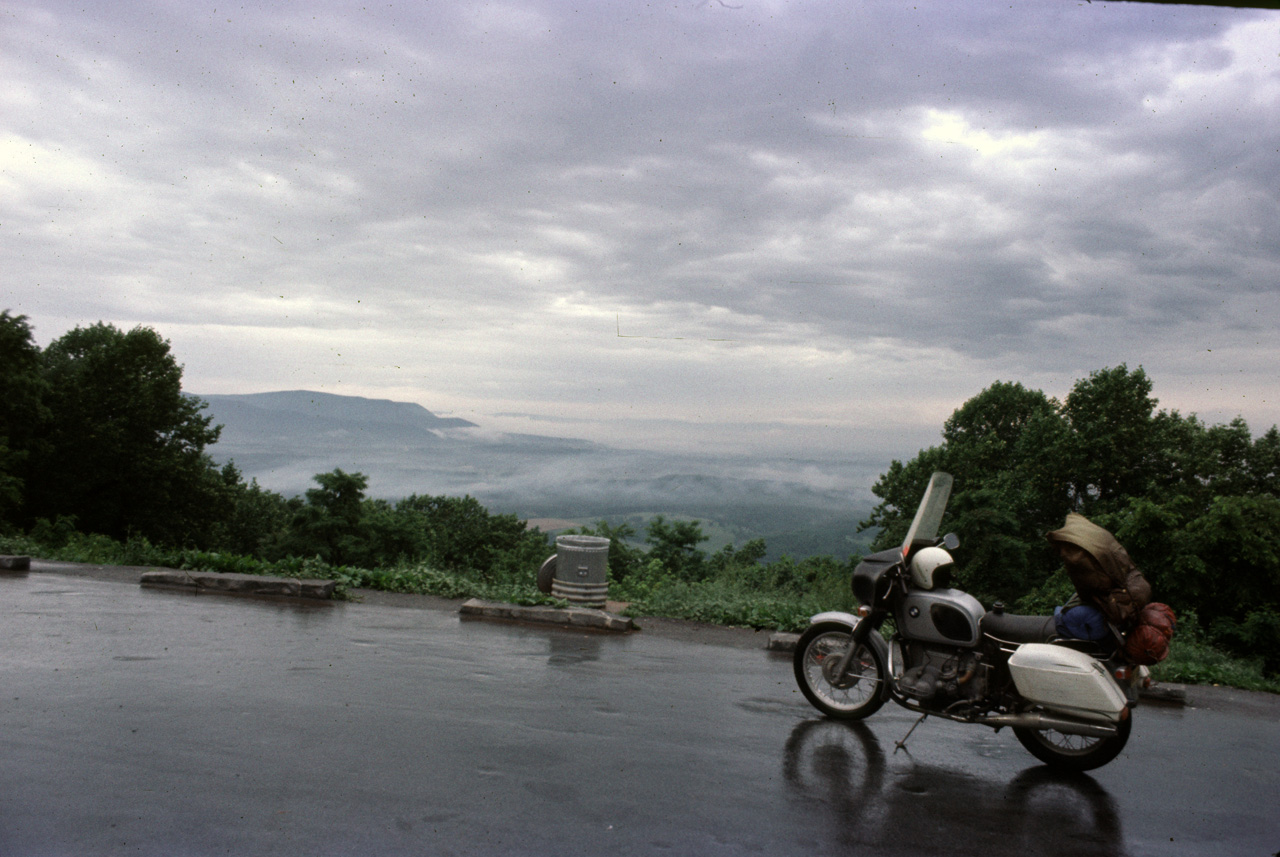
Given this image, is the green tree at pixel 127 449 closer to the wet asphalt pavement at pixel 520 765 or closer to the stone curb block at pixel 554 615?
the stone curb block at pixel 554 615

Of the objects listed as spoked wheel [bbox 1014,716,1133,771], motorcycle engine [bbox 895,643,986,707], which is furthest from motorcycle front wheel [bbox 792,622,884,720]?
spoked wheel [bbox 1014,716,1133,771]

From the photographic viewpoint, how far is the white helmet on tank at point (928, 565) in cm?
639

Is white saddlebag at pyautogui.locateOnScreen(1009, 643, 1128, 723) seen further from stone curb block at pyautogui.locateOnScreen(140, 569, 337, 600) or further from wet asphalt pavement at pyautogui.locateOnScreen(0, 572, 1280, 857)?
stone curb block at pyautogui.locateOnScreen(140, 569, 337, 600)

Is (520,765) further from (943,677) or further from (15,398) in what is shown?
(15,398)

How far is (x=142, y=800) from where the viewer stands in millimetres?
4270

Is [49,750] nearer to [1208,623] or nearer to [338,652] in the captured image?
[338,652]

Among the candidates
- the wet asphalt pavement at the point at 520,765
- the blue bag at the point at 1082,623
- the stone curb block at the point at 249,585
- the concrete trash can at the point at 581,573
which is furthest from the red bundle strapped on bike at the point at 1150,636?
the stone curb block at the point at 249,585

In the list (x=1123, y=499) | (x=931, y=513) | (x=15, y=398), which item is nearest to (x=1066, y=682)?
(x=931, y=513)

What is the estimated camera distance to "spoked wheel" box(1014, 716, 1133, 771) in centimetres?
564

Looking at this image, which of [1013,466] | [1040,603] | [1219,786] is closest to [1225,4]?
[1219,786]

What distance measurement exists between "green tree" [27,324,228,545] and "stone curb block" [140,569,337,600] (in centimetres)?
3976

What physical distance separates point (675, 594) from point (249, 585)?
19.5 ft

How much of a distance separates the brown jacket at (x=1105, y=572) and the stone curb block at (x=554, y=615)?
6091mm

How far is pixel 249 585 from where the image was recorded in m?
11.7
